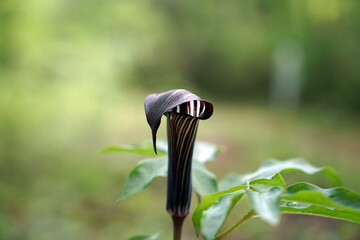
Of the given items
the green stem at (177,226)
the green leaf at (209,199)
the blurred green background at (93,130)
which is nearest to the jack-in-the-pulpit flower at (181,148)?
the green stem at (177,226)

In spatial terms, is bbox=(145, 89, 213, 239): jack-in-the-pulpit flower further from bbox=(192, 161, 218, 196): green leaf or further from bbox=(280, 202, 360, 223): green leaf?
bbox=(280, 202, 360, 223): green leaf

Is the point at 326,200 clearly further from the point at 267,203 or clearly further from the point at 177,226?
the point at 177,226

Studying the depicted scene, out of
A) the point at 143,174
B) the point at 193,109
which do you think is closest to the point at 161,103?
the point at 193,109

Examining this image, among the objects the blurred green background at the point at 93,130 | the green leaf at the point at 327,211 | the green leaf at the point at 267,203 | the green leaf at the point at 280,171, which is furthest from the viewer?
the blurred green background at the point at 93,130

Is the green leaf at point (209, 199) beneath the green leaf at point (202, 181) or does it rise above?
above

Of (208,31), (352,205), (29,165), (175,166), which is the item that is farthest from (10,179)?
(208,31)

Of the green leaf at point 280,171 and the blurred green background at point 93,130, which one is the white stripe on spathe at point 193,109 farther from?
the blurred green background at point 93,130
